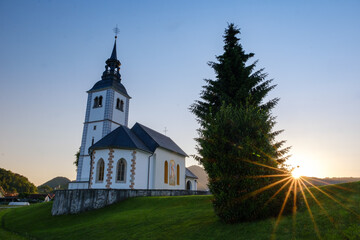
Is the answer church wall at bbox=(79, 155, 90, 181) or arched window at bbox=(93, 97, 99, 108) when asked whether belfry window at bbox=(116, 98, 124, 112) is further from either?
church wall at bbox=(79, 155, 90, 181)

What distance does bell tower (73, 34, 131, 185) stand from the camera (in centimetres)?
3390

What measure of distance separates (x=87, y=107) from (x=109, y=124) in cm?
577

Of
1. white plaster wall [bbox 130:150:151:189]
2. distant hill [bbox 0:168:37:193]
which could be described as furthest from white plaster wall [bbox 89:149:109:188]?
distant hill [bbox 0:168:37:193]

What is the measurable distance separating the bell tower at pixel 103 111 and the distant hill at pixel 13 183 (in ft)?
314

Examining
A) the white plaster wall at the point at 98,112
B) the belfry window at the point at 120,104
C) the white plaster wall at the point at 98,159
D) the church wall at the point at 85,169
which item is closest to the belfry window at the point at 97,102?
the white plaster wall at the point at 98,112

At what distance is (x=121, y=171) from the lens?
24.0 metres

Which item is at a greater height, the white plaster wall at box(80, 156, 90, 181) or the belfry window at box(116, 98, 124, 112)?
the belfry window at box(116, 98, 124, 112)

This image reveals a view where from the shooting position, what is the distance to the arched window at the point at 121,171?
2378 centimetres

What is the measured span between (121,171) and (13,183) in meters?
112

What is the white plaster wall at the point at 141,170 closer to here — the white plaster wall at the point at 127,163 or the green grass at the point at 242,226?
the white plaster wall at the point at 127,163

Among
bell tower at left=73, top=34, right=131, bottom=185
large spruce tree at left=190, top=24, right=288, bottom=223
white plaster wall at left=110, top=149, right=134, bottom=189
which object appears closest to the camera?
large spruce tree at left=190, top=24, right=288, bottom=223

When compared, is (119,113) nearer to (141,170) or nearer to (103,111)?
(103,111)

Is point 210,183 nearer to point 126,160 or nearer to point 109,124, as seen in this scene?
point 126,160

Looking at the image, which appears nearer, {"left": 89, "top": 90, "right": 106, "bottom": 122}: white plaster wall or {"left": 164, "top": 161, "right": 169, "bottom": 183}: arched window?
{"left": 164, "top": 161, "right": 169, "bottom": 183}: arched window
